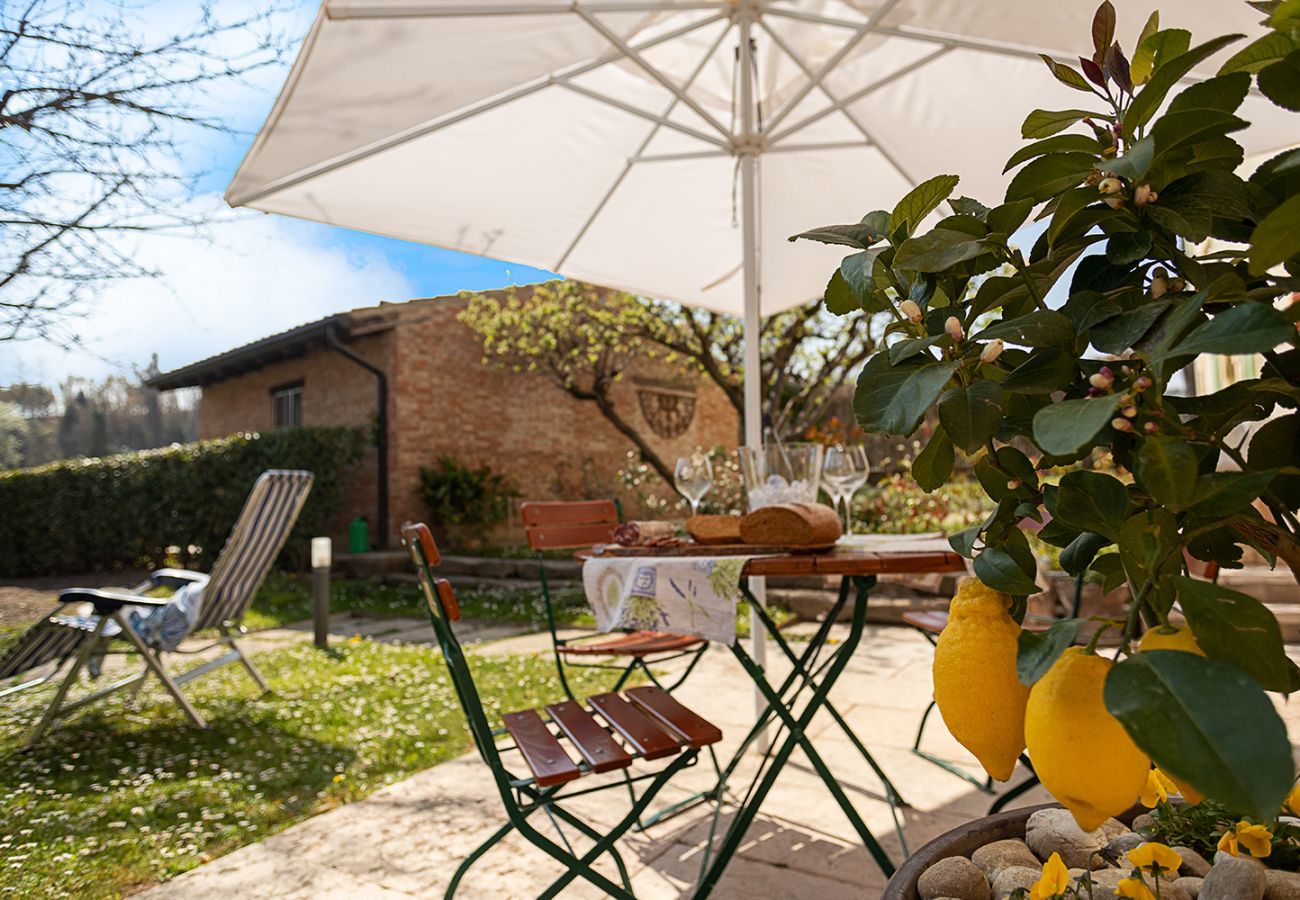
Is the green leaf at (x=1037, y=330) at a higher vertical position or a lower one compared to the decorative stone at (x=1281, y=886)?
higher

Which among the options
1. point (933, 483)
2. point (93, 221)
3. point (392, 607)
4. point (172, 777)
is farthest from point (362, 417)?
point (933, 483)

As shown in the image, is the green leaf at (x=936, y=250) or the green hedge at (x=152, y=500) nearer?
the green leaf at (x=936, y=250)

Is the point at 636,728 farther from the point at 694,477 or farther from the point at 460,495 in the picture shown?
the point at 460,495

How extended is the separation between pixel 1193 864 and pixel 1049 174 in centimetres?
88

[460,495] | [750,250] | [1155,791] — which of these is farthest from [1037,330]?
[460,495]

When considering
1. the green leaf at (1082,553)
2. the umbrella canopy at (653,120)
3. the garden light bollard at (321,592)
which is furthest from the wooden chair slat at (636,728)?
the garden light bollard at (321,592)

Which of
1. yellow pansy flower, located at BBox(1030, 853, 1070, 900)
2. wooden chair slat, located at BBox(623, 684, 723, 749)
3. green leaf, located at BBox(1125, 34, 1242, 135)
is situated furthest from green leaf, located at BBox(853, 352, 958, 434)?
wooden chair slat, located at BBox(623, 684, 723, 749)

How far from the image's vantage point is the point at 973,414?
55cm

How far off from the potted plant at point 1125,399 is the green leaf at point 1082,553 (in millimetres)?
54

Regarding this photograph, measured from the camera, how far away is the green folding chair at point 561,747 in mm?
1596

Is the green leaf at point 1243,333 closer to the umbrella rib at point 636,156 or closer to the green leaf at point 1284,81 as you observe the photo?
the green leaf at point 1284,81

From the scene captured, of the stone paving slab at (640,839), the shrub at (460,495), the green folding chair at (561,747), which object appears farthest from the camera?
the shrub at (460,495)

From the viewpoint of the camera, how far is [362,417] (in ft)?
35.1

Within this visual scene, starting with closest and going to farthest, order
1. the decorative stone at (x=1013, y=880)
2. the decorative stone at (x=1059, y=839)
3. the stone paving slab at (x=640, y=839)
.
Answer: the decorative stone at (x=1013, y=880)
the decorative stone at (x=1059, y=839)
the stone paving slab at (x=640, y=839)
